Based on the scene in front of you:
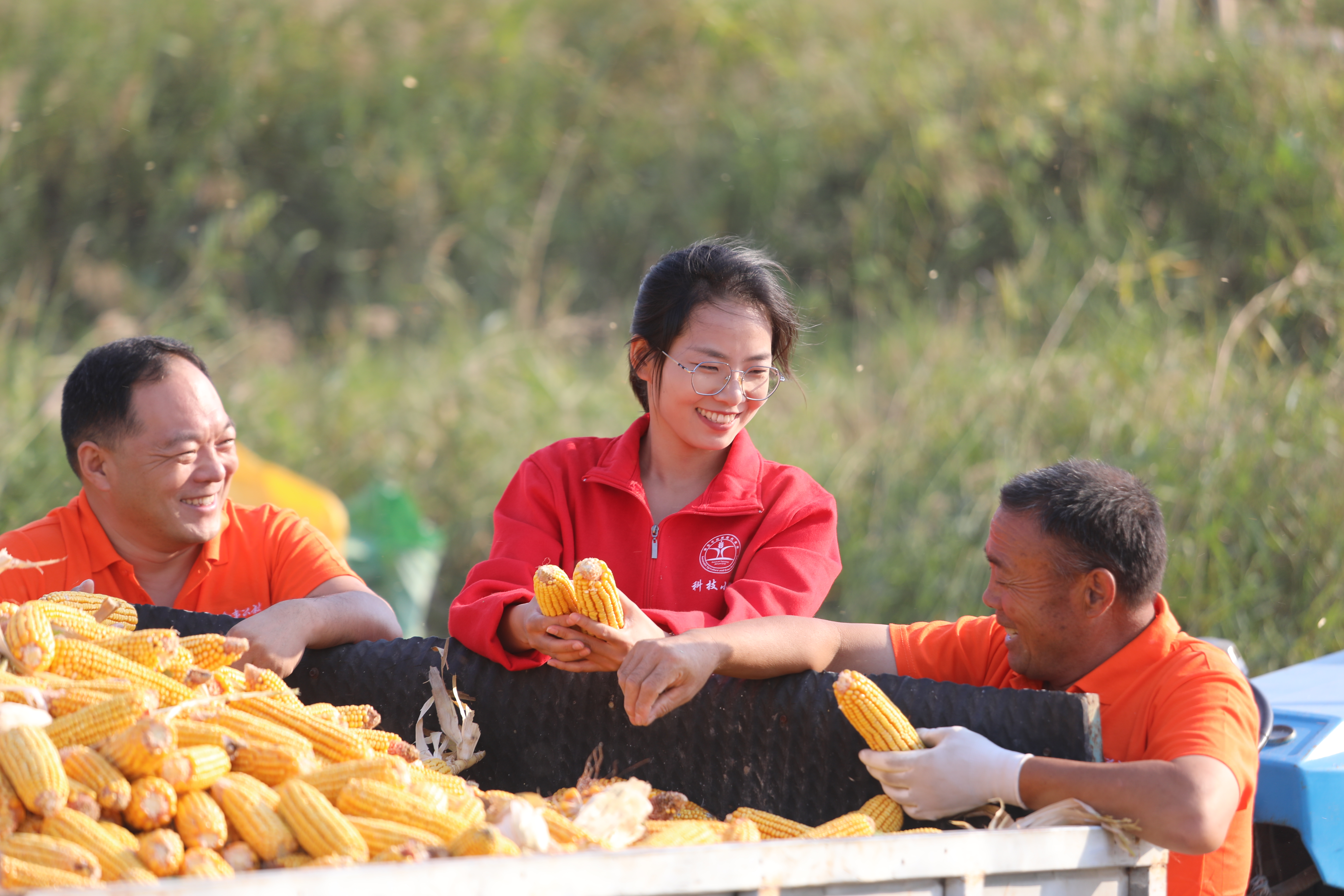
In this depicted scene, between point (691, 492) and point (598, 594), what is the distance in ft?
2.36

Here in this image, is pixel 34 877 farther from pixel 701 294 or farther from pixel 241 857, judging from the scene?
pixel 701 294

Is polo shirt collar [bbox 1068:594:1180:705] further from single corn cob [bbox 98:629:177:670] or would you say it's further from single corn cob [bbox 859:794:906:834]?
single corn cob [bbox 98:629:177:670]

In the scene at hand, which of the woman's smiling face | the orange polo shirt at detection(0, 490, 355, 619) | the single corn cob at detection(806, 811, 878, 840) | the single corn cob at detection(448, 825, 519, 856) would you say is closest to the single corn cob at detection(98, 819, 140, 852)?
the single corn cob at detection(448, 825, 519, 856)

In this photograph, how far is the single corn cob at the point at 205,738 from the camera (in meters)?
2.47

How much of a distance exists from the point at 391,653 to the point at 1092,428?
4.78 metres

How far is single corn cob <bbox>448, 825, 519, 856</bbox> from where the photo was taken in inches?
83.2

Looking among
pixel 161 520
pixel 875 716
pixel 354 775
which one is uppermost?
pixel 161 520

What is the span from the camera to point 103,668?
8.94 ft

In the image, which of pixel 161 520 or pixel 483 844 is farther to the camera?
pixel 161 520

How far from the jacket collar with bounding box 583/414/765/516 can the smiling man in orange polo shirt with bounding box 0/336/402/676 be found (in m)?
0.70

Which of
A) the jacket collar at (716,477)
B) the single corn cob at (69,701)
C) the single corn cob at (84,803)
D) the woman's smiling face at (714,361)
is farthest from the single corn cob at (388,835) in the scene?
the woman's smiling face at (714,361)

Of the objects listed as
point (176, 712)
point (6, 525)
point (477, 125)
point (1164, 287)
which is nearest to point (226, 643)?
point (176, 712)

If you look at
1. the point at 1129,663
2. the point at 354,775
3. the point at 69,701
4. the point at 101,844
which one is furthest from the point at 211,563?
the point at 1129,663

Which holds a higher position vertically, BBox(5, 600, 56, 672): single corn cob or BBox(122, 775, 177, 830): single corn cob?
BBox(5, 600, 56, 672): single corn cob
